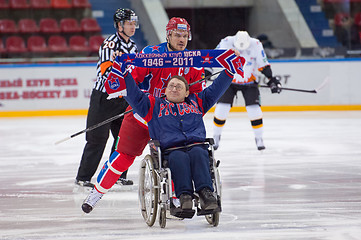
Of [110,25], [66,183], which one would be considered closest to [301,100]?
[110,25]

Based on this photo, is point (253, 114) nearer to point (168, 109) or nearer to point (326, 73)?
point (168, 109)

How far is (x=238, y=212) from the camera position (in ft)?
11.0

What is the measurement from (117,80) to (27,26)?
7.79m

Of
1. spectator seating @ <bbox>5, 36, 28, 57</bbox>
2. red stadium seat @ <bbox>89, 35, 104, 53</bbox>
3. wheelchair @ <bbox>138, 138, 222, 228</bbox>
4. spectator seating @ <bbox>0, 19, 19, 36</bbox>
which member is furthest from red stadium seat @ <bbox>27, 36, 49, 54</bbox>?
wheelchair @ <bbox>138, 138, 222, 228</bbox>

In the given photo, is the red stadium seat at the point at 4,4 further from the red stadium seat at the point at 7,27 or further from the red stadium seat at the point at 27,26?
the red stadium seat at the point at 27,26

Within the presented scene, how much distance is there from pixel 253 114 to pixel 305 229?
3171mm

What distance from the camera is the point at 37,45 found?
10.2 meters

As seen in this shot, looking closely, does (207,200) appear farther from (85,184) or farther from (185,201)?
(85,184)

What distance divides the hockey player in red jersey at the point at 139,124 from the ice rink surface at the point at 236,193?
7.9 inches

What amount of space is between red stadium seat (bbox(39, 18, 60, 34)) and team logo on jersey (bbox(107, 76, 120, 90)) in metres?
7.77

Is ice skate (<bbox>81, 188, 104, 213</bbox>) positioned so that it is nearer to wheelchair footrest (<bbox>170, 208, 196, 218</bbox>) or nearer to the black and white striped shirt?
wheelchair footrest (<bbox>170, 208, 196, 218</bbox>)

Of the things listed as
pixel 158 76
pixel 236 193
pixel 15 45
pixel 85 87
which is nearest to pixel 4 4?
pixel 15 45

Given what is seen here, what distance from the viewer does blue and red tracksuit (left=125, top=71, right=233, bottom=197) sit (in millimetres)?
2824

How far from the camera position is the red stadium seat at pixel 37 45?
993cm
